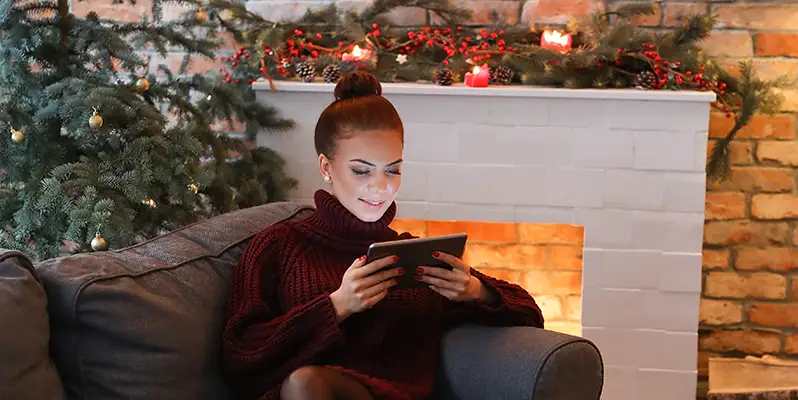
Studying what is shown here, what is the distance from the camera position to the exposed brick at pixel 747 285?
10.0 ft

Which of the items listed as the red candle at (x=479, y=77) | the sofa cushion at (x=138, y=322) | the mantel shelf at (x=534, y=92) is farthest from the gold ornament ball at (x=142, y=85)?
the red candle at (x=479, y=77)

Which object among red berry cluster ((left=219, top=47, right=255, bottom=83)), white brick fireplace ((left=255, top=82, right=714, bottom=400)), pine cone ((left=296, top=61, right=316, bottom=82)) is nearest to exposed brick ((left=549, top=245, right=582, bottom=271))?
white brick fireplace ((left=255, top=82, right=714, bottom=400))

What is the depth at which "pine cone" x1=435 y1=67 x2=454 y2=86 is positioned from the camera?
109 inches

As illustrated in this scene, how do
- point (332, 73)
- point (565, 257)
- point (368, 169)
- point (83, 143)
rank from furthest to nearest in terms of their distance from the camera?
point (565, 257)
point (332, 73)
point (83, 143)
point (368, 169)

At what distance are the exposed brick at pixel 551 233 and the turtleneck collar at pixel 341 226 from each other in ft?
4.34

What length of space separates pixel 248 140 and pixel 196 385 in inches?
54.8

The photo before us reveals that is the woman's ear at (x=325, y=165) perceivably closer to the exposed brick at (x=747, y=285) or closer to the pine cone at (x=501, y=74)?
the pine cone at (x=501, y=74)

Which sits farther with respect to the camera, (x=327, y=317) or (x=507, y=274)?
(x=507, y=274)

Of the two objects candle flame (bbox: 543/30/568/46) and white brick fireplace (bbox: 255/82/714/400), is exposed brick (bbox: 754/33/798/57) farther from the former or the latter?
candle flame (bbox: 543/30/568/46)

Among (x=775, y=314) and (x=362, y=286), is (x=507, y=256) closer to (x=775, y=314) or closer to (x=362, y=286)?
(x=775, y=314)

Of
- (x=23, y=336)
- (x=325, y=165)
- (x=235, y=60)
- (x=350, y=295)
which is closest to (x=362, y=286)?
(x=350, y=295)

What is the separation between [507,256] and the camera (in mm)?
3152

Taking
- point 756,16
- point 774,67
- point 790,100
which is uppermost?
point 756,16

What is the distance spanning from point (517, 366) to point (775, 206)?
1652mm
